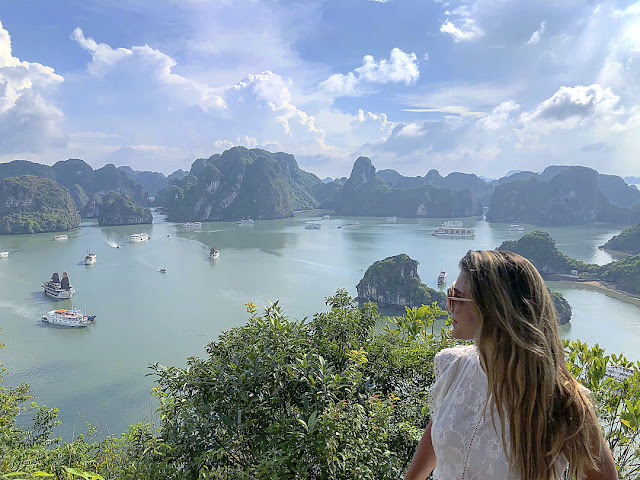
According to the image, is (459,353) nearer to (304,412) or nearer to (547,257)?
(304,412)

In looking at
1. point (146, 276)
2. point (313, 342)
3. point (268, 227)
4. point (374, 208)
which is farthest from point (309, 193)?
point (313, 342)

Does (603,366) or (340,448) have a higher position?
(603,366)

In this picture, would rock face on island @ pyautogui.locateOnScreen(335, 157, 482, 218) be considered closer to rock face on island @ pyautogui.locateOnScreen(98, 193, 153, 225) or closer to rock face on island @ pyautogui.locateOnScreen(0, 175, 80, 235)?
rock face on island @ pyautogui.locateOnScreen(98, 193, 153, 225)

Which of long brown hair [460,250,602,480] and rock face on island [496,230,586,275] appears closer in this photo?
long brown hair [460,250,602,480]

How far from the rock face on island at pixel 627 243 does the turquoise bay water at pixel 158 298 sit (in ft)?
4.04

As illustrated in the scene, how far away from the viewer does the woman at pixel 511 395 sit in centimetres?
58

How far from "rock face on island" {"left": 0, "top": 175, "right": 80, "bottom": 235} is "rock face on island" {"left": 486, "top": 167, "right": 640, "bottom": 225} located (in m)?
49.6

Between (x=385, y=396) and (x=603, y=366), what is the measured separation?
2.63 ft

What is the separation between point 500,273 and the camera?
2.08 feet

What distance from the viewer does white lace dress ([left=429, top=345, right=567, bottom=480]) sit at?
626 millimetres

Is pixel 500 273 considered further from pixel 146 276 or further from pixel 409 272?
pixel 146 276

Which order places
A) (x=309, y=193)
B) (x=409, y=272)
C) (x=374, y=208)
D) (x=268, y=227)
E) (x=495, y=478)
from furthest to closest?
(x=309, y=193)
(x=374, y=208)
(x=268, y=227)
(x=409, y=272)
(x=495, y=478)

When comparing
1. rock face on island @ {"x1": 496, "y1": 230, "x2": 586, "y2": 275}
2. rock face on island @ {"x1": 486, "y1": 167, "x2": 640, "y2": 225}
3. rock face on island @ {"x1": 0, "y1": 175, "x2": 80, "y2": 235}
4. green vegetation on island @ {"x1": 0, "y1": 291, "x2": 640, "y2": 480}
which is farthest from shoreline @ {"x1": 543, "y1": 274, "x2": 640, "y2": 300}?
rock face on island @ {"x1": 0, "y1": 175, "x2": 80, "y2": 235}

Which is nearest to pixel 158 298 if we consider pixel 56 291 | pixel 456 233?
pixel 56 291
